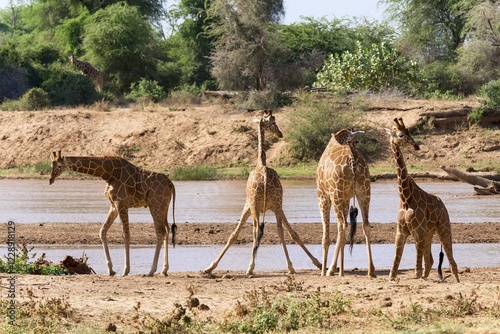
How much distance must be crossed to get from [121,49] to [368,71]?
12750 mm

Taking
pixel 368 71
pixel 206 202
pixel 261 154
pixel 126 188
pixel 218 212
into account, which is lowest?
pixel 206 202

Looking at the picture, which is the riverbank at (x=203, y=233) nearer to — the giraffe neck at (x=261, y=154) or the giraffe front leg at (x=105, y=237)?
the giraffe neck at (x=261, y=154)

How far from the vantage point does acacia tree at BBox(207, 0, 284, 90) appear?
46.7m

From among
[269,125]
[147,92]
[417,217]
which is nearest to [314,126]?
[147,92]

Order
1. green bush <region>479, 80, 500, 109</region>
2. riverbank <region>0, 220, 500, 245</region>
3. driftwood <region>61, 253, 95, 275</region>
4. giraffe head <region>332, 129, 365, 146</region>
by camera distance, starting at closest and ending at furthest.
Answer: driftwood <region>61, 253, 95, 275</region> < giraffe head <region>332, 129, 365, 146</region> < riverbank <region>0, 220, 500, 245</region> < green bush <region>479, 80, 500, 109</region>

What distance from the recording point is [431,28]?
58531 millimetres

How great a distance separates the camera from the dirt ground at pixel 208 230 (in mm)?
11172

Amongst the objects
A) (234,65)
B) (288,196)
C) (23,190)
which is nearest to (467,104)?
(234,65)

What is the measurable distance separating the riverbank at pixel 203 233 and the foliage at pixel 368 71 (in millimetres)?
25754

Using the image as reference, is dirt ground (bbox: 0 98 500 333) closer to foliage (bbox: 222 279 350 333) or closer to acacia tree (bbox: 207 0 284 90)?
foliage (bbox: 222 279 350 333)

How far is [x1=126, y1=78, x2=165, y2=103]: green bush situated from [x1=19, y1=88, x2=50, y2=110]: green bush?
405 centimetres

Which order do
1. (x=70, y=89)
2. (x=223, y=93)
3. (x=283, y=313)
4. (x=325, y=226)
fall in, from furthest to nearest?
1. (x=70, y=89)
2. (x=223, y=93)
3. (x=325, y=226)
4. (x=283, y=313)

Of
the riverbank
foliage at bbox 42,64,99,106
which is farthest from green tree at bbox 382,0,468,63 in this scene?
the riverbank

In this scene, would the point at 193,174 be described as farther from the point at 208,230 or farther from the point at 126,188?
the point at 126,188
